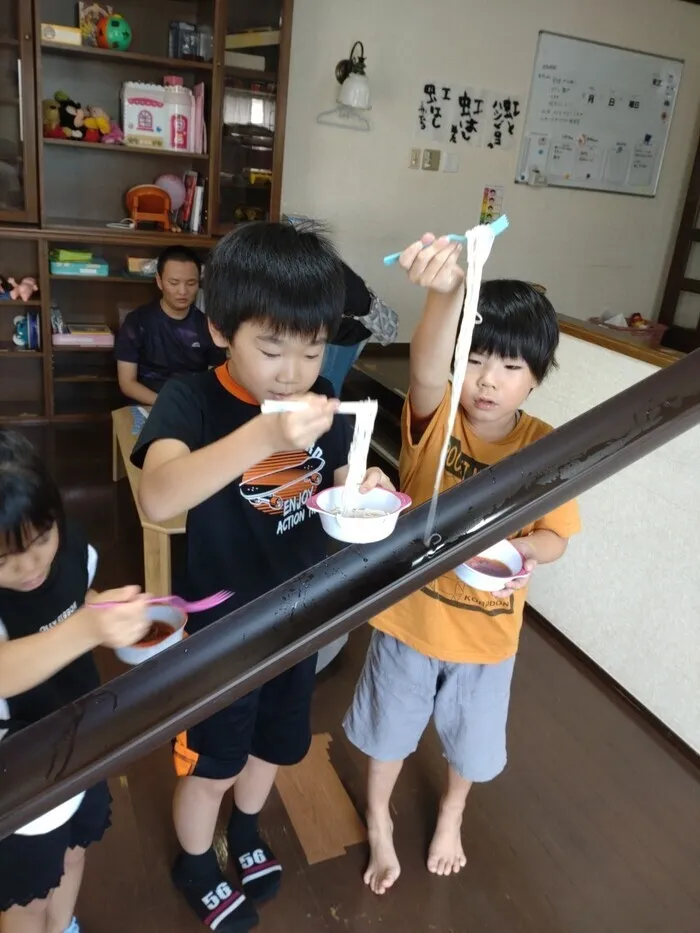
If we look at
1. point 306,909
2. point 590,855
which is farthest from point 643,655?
point 306,909

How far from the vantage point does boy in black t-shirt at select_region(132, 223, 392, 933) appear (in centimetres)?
87

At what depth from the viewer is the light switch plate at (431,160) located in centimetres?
417

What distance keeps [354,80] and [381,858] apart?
354 centimetres

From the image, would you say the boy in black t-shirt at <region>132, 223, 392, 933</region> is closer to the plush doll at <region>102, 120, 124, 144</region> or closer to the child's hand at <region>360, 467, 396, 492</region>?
the child's hand at <region>360, 467, 396, 492</region>

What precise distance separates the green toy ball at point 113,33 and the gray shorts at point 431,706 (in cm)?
317

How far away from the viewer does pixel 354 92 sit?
12.2 ft

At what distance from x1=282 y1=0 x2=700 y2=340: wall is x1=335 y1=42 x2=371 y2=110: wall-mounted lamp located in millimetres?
51

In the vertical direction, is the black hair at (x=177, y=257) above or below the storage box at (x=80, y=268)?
above

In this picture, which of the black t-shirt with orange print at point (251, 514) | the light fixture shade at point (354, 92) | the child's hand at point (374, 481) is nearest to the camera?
the child's hand at point (374, 481)

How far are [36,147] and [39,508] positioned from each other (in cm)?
298

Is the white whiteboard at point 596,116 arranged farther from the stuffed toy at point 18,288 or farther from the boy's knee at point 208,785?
the boy's knee at point 208,785

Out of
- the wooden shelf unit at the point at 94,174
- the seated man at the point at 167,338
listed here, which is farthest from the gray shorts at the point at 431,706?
the wooden shelf unit at the point at 94,174

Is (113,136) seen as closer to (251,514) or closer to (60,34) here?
(60,34)

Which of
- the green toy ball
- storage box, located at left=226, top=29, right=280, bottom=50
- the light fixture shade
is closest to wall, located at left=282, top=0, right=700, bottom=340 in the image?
the light fixture shade
